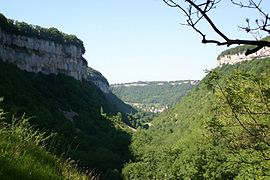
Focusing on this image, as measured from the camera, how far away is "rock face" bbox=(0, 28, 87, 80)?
8925 centimetres

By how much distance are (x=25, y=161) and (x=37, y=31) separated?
4364 inches

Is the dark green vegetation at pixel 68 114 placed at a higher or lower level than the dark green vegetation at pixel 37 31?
lower

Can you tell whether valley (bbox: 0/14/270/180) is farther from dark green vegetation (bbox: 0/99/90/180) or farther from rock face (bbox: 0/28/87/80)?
rock face (bbox: 0/28/87/80)

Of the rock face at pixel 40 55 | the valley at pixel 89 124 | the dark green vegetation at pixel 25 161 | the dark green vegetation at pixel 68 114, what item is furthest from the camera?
the rock face at pixel 40 55

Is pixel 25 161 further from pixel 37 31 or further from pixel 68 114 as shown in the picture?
pixel 37 31

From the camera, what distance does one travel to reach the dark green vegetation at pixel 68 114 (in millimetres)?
64188

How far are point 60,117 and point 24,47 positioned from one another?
24501 mm

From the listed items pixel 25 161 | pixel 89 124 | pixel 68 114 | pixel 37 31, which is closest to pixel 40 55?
pixel 37 31

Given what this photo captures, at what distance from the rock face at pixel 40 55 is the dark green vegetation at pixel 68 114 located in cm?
271

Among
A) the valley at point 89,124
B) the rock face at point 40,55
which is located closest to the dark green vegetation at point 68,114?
the valley at point 89,124

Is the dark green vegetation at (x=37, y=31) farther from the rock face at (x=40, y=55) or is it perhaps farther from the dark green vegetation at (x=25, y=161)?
the dark green vegetation at (x=25, y=161)

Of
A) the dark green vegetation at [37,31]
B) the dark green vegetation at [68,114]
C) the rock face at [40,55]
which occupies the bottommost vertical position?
the dark green vegetation at [68,114]

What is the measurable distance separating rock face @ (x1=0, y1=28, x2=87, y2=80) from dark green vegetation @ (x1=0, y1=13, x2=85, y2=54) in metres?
1.20

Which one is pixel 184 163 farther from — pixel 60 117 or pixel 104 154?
pixel 60 117
